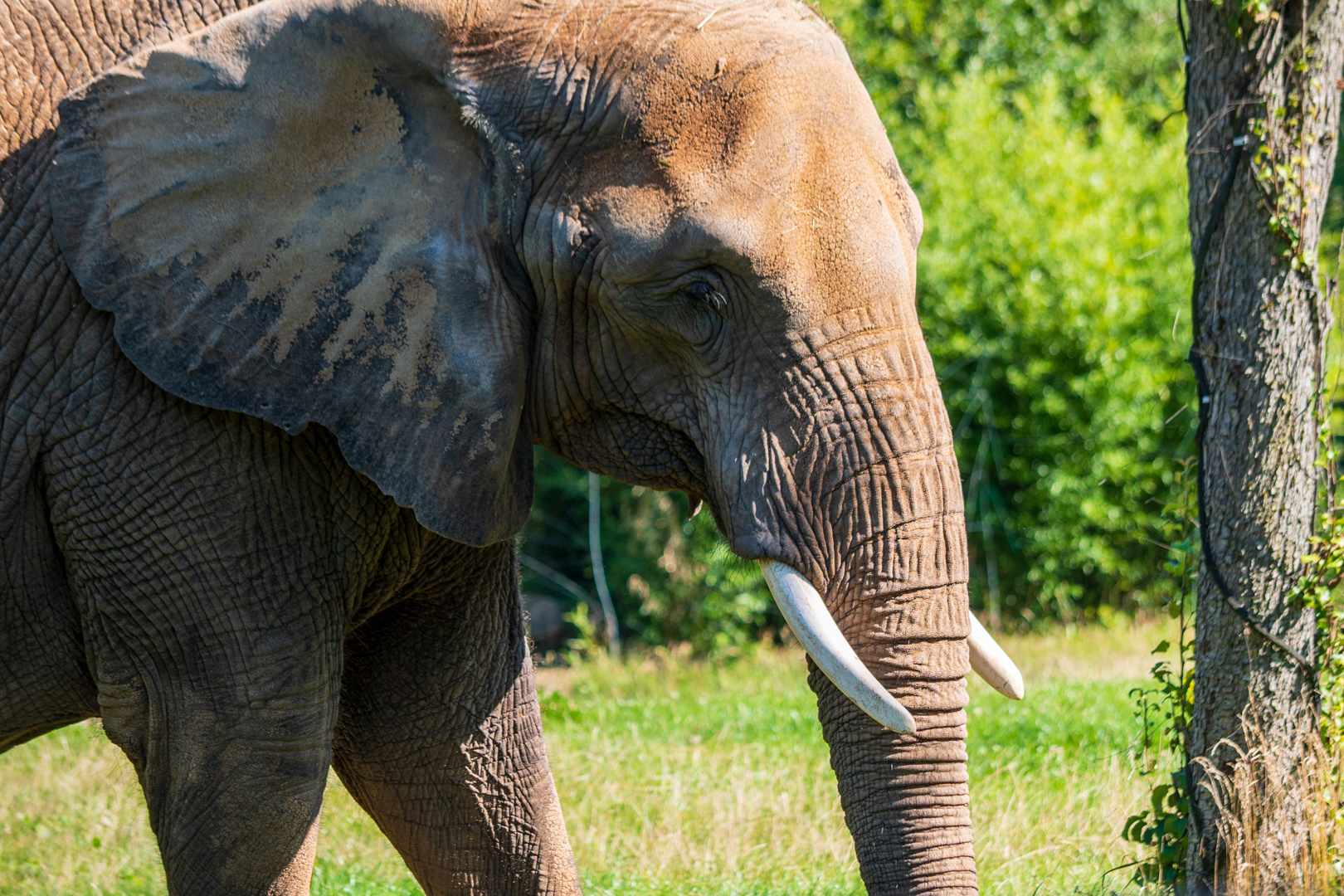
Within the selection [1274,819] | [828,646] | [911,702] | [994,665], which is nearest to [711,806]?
[1274,819]

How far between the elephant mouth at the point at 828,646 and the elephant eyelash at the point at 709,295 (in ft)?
1.84

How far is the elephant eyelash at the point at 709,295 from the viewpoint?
3180 mm

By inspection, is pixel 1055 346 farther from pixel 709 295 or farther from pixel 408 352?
pixel 408 352

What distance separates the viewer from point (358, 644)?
423cm

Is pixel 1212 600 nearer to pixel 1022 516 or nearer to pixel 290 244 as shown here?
pixel 290 244

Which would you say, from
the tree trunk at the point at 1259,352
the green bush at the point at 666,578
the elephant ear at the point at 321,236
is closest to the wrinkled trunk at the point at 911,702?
the elephant ear at the point at 321,236

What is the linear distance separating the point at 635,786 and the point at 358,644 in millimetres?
2733

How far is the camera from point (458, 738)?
427cm

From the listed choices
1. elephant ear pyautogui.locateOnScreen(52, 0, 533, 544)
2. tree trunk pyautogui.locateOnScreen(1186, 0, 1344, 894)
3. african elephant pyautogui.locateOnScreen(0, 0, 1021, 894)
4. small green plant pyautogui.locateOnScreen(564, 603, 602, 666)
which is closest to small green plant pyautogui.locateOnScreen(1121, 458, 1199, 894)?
tree trunk pyautogui.locateOnScreen(1186, 0, 1344, 894)

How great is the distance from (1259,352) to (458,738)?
257 cm

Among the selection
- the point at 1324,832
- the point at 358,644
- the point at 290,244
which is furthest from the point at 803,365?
the point at 1324,832

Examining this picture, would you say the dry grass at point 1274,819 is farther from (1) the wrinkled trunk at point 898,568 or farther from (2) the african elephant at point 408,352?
(1) the wrinkled trunk at point 898,568

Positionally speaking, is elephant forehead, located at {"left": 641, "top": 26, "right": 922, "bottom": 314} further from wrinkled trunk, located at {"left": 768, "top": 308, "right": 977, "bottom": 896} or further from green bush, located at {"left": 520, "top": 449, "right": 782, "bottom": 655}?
green bush, located at {"left": 520, "top": 449, "right": 782, "bottom": 655}

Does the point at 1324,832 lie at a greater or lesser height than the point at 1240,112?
lesser
